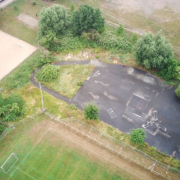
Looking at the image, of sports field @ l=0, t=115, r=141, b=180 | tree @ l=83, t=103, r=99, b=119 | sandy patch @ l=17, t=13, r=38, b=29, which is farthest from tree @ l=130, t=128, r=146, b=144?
sandy patch @ l=17, t=13, r=38, b=29

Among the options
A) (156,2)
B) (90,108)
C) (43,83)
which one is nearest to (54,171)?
(90,108)

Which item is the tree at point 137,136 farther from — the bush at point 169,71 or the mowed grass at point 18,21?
the mowed grass at point 18,21

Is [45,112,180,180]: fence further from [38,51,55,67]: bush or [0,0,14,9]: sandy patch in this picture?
[0,0,14,9]: sandy patch

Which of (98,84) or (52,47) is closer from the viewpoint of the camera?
(98,84)

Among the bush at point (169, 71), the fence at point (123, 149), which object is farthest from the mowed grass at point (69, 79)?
the bush at point (169, 71)

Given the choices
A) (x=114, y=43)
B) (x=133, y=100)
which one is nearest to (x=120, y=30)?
(x=114, y=43)

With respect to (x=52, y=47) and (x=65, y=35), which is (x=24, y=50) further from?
(x=65, y=35)
